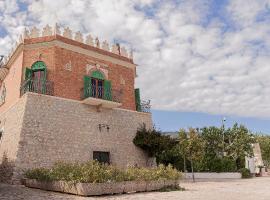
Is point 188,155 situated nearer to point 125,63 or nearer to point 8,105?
point 125,63

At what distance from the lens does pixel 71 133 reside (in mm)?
21125

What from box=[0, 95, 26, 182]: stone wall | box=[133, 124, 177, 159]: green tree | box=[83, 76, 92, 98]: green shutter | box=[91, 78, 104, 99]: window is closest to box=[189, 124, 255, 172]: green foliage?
box=[133, 124, 177, 159]: green tree

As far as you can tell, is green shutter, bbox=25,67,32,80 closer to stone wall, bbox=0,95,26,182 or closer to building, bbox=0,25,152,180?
building, bbox=0,25,152,180

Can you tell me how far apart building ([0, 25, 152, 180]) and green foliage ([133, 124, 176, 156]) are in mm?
559

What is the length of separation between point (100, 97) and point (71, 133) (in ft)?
11.5

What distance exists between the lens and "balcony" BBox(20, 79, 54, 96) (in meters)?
20.8

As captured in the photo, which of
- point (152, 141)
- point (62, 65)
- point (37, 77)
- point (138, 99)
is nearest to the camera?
point (37, 77)

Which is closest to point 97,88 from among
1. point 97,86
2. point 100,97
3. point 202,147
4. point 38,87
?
point 97,86

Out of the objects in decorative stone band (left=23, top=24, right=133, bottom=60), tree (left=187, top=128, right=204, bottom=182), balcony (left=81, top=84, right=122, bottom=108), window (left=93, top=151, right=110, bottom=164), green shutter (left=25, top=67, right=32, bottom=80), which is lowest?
window (left=93, top=151, right=110, bottom=164)

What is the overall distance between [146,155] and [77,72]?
814 cm

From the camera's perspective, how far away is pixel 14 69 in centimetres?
2334

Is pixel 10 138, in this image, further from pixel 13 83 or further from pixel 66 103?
pixel 13 83

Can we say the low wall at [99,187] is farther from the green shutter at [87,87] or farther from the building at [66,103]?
the green shutter at [87,87]

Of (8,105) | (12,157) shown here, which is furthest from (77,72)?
(12,157)
